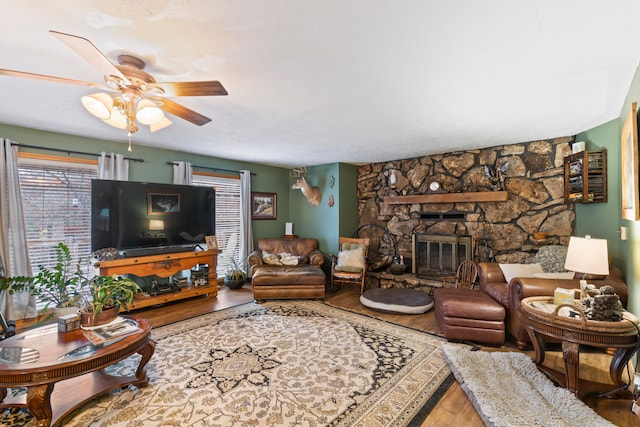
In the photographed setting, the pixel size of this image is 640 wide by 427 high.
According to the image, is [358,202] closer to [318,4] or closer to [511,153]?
[511,153]

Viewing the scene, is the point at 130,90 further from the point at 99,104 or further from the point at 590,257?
the point at 590,257

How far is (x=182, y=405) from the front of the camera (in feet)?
6.57

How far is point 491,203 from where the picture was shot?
4.39 metres

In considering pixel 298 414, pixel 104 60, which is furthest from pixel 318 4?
pixel 298 414

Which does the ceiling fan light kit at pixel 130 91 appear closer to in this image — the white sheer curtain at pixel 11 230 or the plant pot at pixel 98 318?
the plant pot at pixel 98 318

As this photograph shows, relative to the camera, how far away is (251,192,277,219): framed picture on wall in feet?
19.1

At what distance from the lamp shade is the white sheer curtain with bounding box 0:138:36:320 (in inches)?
224

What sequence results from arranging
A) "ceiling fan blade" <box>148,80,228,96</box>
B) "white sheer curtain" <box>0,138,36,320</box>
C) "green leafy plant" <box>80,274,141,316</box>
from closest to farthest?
"ceiling fan blade" <box>148,80,228,96</box>, "green leafy plant" <box>80,274,141,316</box>, "white sheer curtain" <box>0,138,36,320</box>

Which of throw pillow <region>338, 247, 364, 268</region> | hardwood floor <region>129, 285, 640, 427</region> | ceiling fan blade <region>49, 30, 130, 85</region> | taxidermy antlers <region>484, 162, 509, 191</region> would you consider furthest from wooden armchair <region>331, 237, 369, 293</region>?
ceiling fan blade <region>49, 30, 130, 85</region>

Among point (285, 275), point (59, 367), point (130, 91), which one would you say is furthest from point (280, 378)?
point (130, 91)

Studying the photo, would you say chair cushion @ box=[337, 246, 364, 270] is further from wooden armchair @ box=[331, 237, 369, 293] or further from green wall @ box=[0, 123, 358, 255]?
green wall @ box=[0, 123, 358, 255]

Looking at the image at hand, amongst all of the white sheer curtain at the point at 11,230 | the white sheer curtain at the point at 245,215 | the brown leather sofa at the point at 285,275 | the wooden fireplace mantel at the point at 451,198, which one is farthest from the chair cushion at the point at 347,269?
the white sheer curtain at the point at 11,230

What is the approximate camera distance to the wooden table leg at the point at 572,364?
2.01 meters

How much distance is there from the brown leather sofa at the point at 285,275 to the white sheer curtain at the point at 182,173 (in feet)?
5.54
